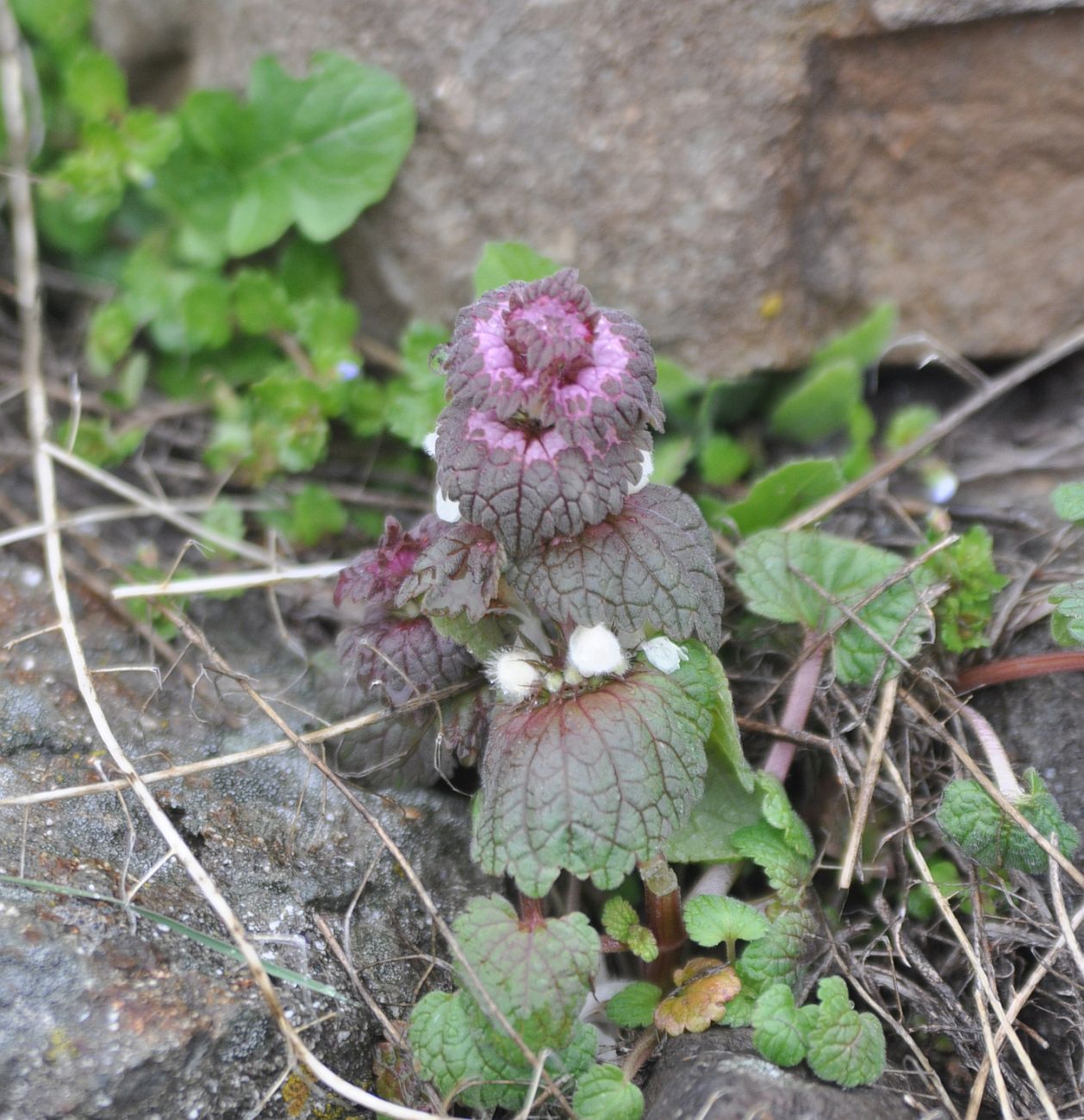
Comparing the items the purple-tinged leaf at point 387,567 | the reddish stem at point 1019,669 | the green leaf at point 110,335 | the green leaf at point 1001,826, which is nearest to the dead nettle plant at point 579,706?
the purple-tinged leaf at point 387,567

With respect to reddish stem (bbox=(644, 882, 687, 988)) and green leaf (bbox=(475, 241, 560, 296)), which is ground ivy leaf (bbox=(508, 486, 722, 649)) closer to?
reddish stem (bbox=(644, 882, 687, 988))

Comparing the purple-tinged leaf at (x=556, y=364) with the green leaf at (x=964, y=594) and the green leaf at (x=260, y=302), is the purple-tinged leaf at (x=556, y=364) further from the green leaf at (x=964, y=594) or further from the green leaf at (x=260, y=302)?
the green leaf at (x=260, y=302)

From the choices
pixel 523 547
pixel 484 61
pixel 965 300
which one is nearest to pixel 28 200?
pixel 484 61

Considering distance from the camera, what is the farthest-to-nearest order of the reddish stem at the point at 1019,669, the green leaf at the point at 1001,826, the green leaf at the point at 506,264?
the green leaf at the point at 506,264 → the reddish stem at the point at 1019,669 → the green leaf at the point at 1001,826

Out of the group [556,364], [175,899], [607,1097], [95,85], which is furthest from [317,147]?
[607,1097]

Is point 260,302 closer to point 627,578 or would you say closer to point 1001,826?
point 627,578

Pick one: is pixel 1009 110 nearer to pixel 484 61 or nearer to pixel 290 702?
pixel 484 61
